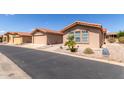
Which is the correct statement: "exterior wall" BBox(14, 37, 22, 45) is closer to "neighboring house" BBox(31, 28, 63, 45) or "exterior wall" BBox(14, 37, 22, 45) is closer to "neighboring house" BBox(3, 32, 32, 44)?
"neighboring house" BBox(3, 32, 32, 44)

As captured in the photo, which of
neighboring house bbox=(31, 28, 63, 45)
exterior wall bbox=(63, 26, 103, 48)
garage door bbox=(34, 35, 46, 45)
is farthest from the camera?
garage door bbox=(34, 35, 46, 45)

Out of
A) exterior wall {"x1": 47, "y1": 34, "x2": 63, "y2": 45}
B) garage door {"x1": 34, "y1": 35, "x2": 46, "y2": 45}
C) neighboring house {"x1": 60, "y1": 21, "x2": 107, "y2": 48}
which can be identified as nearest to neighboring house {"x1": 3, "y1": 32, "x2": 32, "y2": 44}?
garage door {"x1": 34, "y1": 35, "x2": 46, "y2": 45}

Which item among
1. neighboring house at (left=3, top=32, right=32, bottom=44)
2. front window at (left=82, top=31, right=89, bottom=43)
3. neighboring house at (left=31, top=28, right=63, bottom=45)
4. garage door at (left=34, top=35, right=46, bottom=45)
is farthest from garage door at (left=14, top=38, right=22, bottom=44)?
front window at (left=82, top=31, right=89, bottom=43)

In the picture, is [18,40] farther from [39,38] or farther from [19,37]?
[39,38]

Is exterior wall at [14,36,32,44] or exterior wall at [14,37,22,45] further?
exterior wall at [14,37,22,45]

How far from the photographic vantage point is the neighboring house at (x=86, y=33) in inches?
814

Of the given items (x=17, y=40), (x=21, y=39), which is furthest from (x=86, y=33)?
(x=17, y=40)

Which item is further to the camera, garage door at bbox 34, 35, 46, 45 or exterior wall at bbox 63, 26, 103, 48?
garage door at bbox 34, 35, 46, 45

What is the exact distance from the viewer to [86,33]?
70.7ft

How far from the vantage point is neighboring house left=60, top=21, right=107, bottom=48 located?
20.7m

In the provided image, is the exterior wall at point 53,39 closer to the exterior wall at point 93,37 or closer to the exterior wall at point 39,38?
the exterior wall at point 39,38

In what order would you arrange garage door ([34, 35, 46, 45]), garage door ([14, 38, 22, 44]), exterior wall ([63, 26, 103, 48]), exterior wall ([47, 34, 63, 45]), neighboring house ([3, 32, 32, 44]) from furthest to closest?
1. garage door ([14, 38, 22, 44])
2. neighboring house ([3, 32, 32, 44])
3. exterior wall ([47, 34, 63, 45])
4. garage door ([34, 35, 46, 45])
5. exterior wall ([63, 26, 103, 48])

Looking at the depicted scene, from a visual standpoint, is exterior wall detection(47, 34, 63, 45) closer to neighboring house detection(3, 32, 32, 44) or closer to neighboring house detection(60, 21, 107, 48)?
neighboring house detection(60, 21, 107, 48)

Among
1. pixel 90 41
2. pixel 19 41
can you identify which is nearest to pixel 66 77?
pixel 90 41
